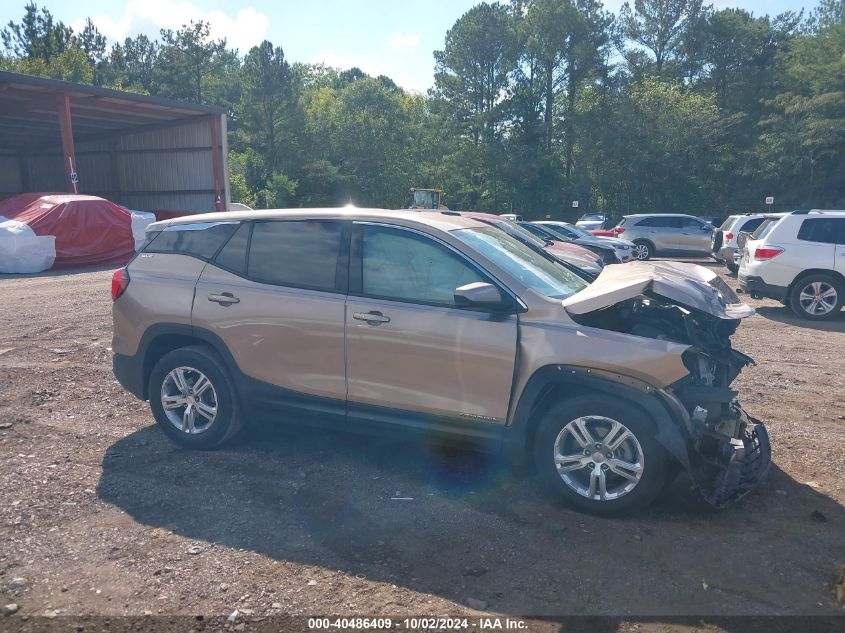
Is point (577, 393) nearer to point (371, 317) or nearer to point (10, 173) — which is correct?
point (371, 317)

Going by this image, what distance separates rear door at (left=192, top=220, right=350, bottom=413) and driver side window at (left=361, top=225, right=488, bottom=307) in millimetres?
199

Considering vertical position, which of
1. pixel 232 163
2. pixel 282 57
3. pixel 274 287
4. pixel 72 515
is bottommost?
pixel 72 515

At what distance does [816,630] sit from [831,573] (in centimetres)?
59

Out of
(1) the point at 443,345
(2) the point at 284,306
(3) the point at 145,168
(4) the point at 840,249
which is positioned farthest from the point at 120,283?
(3) the point at 145,168

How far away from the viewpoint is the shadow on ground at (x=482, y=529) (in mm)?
3424

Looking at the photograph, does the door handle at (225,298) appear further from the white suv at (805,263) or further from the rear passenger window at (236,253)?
the white suv at (805,263)

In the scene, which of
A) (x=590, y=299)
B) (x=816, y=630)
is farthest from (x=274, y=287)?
(x=816, y=630)

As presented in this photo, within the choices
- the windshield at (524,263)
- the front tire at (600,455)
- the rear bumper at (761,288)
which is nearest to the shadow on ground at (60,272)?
the windshield at (524,263)

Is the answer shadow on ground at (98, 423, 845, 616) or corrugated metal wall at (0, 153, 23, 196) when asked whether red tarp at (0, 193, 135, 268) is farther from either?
corrugated metal wall at (0, 153, 23, 196)

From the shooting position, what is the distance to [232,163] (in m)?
49.9

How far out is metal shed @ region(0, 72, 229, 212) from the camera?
23667 mm

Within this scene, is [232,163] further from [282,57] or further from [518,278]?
[518,278]

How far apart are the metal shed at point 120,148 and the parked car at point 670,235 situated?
15.7 metres

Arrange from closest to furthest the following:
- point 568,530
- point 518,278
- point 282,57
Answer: point 568,530 < point 518,278 < point 282,57
